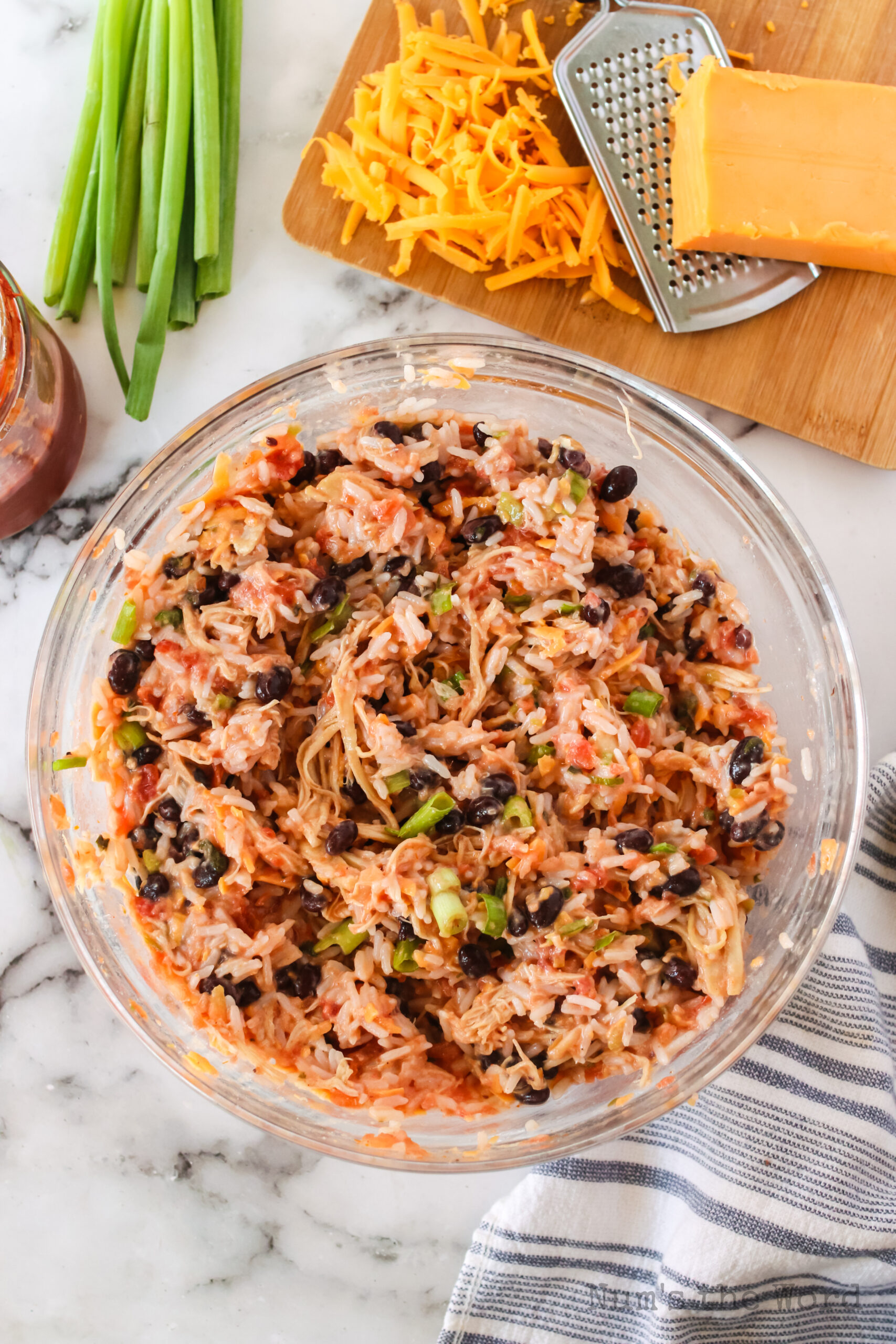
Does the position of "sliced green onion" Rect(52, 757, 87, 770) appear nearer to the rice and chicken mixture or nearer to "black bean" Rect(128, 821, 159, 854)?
the rice and chicken mixture

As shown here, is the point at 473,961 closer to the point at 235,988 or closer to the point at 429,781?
the point at 429,781

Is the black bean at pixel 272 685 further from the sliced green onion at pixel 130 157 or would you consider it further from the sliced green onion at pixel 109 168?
the sliced green onion at pixel 130 157

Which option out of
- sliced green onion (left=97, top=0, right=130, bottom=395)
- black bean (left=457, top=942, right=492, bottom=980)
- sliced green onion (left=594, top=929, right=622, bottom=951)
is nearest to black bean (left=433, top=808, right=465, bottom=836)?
black bean (left=457, top=942, right=492, bottom=980)

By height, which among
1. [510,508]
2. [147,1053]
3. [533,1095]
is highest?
[510,508]

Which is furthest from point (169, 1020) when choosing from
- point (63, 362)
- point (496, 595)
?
point (63, 362)

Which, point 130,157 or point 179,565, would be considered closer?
point 179,565

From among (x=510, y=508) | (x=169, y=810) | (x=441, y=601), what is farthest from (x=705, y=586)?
(x=169, y=810)

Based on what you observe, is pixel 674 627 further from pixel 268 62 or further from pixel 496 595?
pixel 268 62
